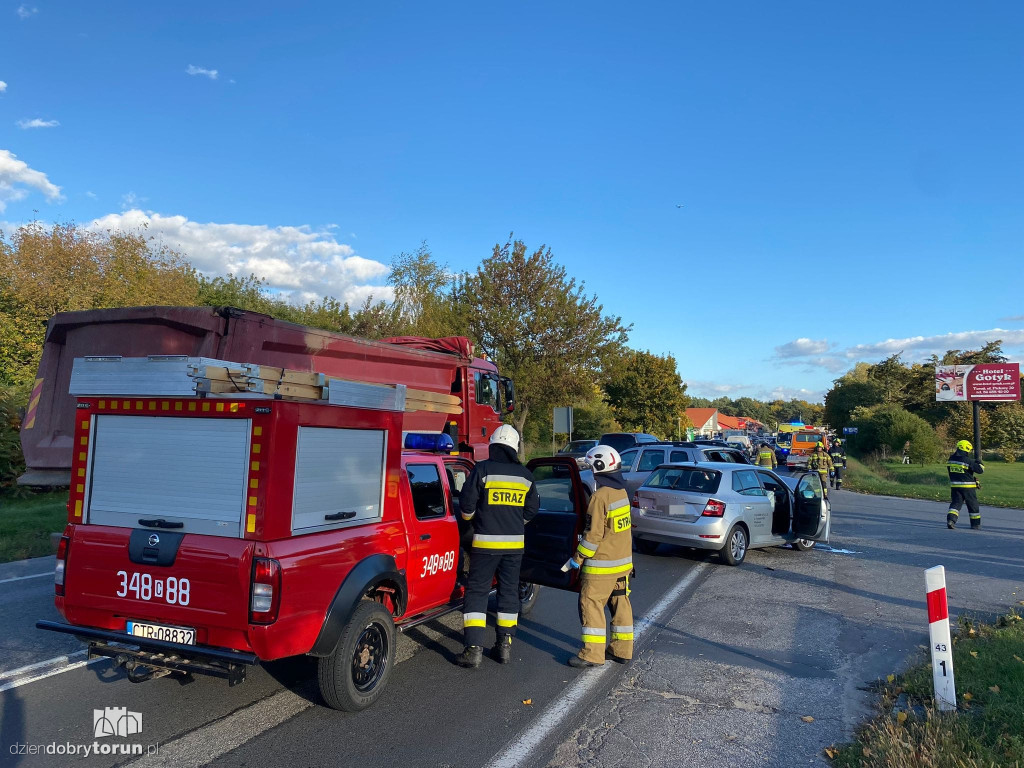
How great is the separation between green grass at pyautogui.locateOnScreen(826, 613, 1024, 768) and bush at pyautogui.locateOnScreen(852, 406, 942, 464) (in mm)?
44981

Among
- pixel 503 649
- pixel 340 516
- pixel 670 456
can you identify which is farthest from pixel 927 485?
pixel 340 516

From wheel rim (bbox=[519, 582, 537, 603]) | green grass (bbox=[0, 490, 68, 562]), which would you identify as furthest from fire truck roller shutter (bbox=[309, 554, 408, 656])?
green grass (bbox=[0, 490, 68, 562])

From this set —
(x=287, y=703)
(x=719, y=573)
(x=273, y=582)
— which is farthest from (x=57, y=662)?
(x=719, y=573)

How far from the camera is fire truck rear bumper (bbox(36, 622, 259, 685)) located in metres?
3.79

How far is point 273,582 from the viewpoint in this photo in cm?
378

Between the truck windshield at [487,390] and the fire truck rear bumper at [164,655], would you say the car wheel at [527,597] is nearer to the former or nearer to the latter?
the fire truck rear bumper at [164,655]

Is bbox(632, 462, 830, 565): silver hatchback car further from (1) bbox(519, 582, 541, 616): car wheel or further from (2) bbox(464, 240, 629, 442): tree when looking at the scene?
(2) bbox(464, 240, 629, 442): tree

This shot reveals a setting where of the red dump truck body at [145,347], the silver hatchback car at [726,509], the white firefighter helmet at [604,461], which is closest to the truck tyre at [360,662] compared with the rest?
the white firefighter helmet at [604,461]

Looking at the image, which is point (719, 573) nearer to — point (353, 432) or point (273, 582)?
point (353, 432)

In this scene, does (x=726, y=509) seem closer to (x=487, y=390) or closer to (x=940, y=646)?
(x=940, y=646)

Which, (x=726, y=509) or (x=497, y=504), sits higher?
(x=497, y=504)

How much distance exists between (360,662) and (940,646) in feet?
12.7

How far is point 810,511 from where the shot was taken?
10516 millimetres

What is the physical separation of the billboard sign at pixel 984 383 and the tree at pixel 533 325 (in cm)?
1867
